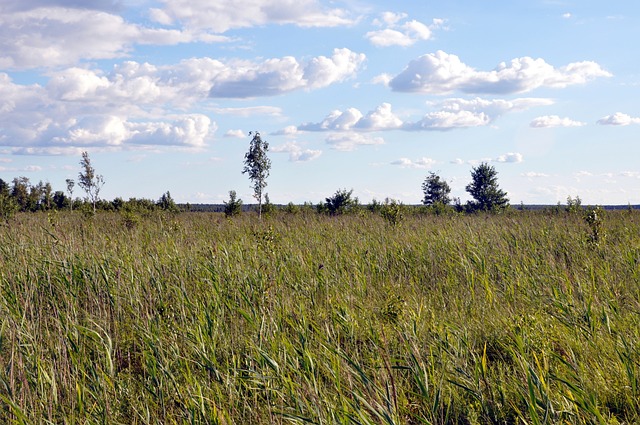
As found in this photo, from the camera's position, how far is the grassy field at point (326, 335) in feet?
10.5

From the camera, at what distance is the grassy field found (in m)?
3.20

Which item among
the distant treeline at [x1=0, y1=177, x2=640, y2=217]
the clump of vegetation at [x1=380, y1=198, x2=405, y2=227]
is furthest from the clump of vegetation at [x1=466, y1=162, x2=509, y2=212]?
the clump of vegetation at [x1=380, y1=198, x2=405, y2=227]

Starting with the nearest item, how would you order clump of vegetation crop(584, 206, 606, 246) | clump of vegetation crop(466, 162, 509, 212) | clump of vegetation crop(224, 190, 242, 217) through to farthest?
clump of vegetation crop(584, 206, 606, 246) < clump of vegetation crop(224, 190, 242, 217) < clump of vegetation crop(466, 162, 509, 212)

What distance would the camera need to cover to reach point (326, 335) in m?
4.30

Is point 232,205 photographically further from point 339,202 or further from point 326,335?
point 326,335

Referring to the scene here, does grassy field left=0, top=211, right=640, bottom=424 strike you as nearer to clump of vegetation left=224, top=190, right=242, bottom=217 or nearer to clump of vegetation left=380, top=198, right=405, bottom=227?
clump of vegetation left=380, top=198, right=405, bottom=227

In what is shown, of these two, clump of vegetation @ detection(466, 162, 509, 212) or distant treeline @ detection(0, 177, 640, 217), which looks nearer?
distant treeline @ detection(0, 177, 640, 217)

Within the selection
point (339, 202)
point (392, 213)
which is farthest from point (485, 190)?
point (392, 213)

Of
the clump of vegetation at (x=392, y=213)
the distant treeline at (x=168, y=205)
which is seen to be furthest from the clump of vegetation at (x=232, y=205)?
the clump of vegetation at (x=392, y=213)

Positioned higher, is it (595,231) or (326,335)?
(595,231)

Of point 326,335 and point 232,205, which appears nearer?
point 326,335

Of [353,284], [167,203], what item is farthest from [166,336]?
[167,203]

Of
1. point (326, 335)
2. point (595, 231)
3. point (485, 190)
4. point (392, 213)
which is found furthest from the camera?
point (485, 190)

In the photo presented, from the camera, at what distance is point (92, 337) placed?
428cm
